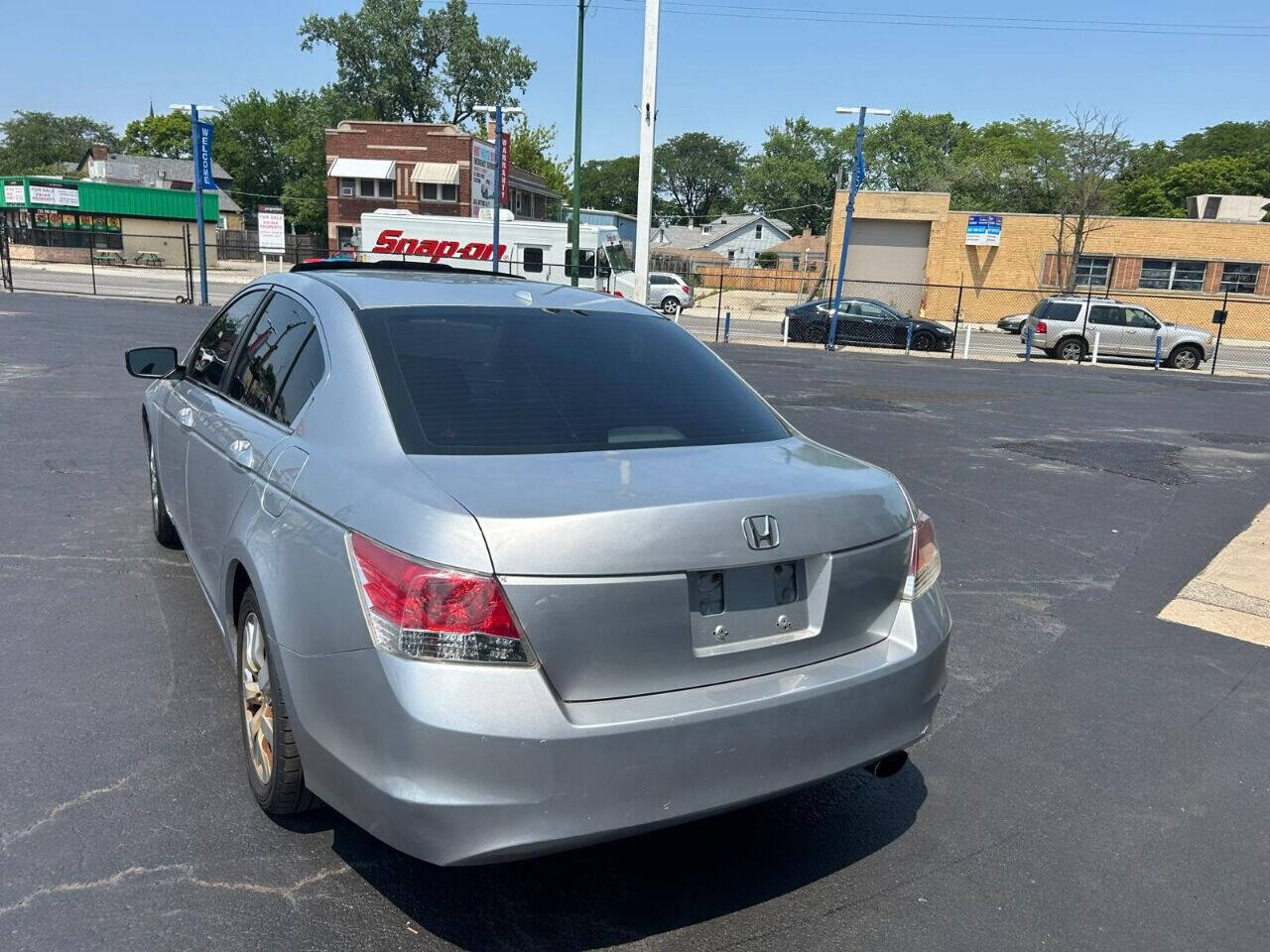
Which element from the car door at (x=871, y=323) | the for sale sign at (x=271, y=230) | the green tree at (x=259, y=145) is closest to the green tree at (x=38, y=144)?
the green tree at (x=259, y=145)

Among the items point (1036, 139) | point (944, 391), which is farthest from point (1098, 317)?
point (1036, 139)

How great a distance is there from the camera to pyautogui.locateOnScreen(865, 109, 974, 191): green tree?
315 ft

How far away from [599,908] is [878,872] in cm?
89

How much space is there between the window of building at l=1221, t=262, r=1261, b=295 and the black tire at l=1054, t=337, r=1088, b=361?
2024 cm

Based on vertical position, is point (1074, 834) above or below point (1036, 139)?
below

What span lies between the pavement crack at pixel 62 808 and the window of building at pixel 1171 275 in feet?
155

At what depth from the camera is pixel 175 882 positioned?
284 centimetres

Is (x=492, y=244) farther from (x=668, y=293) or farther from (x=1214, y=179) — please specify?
(x=1214, y=179)

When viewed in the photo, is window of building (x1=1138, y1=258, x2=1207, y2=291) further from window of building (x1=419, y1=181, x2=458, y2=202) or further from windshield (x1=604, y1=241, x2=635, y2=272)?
window of building (x1=419, y1=181, x2=458, y2=202)

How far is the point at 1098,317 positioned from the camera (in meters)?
26.5

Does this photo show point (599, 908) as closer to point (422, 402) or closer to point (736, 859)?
point (736, 859)

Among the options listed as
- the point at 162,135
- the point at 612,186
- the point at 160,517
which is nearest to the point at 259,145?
the point at 162,135

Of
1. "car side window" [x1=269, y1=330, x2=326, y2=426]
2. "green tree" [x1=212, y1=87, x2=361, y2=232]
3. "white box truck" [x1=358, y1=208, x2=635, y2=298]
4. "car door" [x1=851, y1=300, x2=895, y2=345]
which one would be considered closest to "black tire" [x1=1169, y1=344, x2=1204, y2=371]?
"car door" [x1=851, y1=300, x2=895, y2=345]

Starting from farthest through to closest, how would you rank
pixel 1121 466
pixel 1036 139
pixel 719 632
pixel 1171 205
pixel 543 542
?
pixel 1036 139 < pixel 1171 205 < pixel 1121 466 < pixel 719 632 < pixel 543 542
